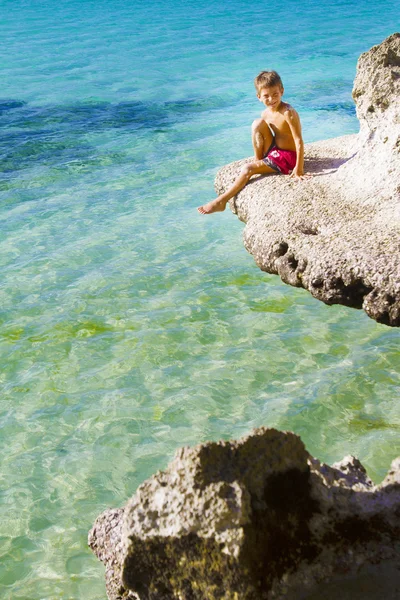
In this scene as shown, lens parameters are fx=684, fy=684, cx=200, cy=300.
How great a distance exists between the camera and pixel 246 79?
16312mm

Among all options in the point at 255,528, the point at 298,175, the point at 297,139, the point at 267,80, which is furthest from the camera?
the point at 267,80

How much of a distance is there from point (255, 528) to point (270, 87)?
16.4ft

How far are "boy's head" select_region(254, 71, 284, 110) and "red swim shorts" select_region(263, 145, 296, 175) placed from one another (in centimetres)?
52

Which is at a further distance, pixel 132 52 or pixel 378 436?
pixel 132 52

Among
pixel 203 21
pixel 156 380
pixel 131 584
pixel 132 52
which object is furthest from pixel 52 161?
pixel 203 21

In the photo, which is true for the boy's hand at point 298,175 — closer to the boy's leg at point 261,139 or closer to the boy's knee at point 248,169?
the boy's knee at point 248,169

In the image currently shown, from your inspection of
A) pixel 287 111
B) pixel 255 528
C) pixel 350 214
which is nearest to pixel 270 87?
pixel 287 111

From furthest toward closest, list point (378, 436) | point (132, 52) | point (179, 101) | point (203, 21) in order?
point (203, 21) → point (132, 52) → point (179, 101) → point (378, 436)

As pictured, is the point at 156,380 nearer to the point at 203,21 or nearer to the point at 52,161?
the point at 52,161

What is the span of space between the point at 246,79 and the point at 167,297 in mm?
11264

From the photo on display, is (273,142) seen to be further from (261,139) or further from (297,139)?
(297,139)

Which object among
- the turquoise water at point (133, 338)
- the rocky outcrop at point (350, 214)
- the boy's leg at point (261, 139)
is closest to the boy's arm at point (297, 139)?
the rocky outcrop at point (350, 214)

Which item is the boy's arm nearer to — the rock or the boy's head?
the boy's head

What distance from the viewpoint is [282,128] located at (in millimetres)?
6602
